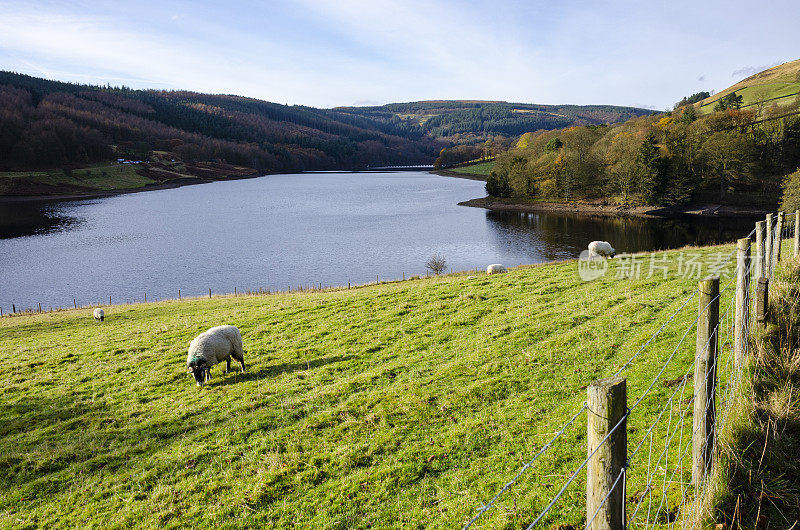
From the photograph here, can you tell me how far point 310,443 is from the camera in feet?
30.3

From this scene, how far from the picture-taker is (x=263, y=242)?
65750 millimetres

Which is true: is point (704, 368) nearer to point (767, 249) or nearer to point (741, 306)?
point (741, 306)

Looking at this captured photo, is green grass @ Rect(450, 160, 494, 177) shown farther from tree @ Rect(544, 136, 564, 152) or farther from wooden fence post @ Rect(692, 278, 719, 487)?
wooden fence post @ Rect(692, 278, 719, 487)

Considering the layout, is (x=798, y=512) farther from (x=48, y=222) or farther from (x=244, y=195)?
(x=244, y=195)

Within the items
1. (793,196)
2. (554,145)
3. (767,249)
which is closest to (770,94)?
(554,145)

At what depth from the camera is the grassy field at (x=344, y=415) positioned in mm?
7309

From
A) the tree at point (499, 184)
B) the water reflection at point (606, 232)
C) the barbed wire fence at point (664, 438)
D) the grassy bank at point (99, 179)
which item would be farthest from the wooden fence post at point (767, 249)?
the grassy bank at point (99, 179)

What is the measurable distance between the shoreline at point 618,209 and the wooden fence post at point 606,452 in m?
85.8

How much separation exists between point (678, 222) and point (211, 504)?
80.6 meters

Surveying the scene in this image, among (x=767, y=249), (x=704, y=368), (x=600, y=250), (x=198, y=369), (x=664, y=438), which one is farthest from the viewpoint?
(x=600, y=250)

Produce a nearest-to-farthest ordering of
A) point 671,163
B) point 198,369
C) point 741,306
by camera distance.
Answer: point 741,306 < point 198,369 < point 671,163

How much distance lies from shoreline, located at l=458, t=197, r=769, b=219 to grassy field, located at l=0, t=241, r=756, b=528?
2741 inches

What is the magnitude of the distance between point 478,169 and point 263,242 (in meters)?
131

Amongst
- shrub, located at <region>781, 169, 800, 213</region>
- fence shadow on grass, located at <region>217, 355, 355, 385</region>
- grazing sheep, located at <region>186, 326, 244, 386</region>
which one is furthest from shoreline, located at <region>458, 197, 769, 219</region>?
grazing sheep, located at <region>186, 326, 244, 386</region>
